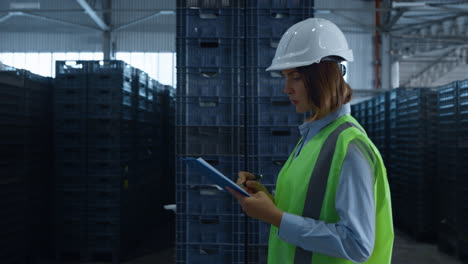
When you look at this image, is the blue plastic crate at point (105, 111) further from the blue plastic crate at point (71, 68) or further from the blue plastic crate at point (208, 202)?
the blue plastic crate at point (208, 202)

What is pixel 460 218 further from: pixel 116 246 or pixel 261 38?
pixel 116 246

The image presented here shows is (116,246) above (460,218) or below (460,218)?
below

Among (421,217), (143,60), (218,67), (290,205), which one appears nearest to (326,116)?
(290,205)

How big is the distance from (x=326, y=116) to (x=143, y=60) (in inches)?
636

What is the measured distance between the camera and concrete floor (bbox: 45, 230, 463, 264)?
621cm

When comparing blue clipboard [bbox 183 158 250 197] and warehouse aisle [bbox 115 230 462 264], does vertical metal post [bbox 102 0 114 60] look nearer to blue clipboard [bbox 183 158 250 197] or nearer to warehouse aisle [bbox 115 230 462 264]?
warehouse aisle [bbox 115 230 462 264]

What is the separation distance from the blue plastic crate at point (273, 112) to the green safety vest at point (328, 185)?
90.8 inches

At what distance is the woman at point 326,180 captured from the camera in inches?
49.4

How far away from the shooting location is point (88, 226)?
241 inches

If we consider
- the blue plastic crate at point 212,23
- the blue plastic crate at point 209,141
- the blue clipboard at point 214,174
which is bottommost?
the blue clipboard at point 214,174

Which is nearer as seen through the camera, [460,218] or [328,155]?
[328,155]

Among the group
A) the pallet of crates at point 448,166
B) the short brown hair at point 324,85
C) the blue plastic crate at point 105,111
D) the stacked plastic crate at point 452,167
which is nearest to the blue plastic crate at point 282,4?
the short brown hair at point 324,85

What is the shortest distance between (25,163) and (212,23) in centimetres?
369

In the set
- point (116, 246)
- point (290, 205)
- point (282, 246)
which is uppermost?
point (290, 205)
